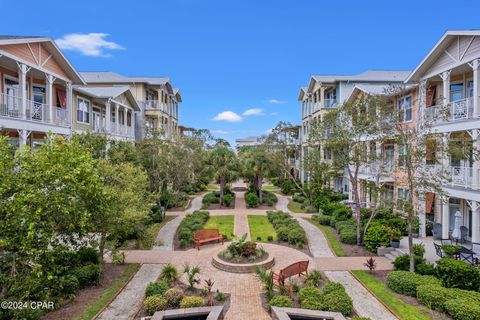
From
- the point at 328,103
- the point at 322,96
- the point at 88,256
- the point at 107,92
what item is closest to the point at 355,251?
the point at 88,256

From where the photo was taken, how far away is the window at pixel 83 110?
26375 millimetres

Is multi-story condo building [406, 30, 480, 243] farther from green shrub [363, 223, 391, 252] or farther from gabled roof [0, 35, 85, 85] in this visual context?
gabled roof [0, 35, 85, 85]

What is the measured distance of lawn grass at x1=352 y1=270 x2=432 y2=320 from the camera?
1100 cm

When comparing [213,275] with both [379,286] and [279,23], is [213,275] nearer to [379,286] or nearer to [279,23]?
[379,286]

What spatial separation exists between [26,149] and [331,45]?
102ft

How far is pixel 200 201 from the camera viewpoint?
38094mm

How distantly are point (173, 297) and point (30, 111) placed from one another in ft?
48.9

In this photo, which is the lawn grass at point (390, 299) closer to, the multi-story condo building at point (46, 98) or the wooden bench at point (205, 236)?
the wooden bench at point (205, 236)

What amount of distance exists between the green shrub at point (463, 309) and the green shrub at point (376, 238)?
7.52m

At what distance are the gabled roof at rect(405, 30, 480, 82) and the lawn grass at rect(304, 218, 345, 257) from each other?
12.9m

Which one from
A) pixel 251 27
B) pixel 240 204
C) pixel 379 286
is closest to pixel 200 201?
pixel 240 204

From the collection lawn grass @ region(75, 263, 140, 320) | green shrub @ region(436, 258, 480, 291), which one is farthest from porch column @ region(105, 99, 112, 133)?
green shrub @ region(436, 258, 480, 291)

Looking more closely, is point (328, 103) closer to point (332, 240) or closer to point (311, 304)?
point (332, 240)

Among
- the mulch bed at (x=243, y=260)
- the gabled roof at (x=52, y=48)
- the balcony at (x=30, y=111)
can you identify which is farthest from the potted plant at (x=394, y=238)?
the gabled roof at (x=52, y=48)
